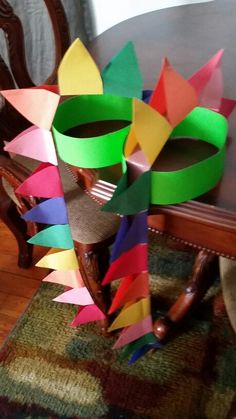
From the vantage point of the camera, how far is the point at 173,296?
1.42 metres

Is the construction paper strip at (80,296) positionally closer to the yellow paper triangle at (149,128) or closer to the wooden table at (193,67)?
the wooden table at (193,67)

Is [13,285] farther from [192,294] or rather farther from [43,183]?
[43,183]

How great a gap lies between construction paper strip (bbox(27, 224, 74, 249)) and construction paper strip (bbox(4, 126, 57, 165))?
0.63 feet

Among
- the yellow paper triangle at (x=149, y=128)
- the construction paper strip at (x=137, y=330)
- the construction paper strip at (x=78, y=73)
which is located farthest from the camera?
the construction paper strip at (x=137, y=330)

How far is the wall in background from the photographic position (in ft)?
5.49

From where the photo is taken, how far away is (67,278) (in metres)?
1.11

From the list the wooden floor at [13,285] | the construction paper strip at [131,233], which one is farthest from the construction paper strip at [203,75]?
the wooden floor at [13,285]

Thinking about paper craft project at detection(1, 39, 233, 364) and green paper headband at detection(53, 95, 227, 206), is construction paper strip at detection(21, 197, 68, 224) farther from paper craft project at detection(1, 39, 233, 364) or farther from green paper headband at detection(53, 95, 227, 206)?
green paper headband at detection(53, 95, 227, 206)

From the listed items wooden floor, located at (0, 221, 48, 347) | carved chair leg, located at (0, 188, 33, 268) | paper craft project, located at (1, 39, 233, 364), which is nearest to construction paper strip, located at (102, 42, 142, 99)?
paper craft project, located at (1, 39, 233, 364)

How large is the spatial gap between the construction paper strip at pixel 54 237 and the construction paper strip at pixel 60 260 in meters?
0.06

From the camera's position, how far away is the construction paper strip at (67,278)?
1.09 metres

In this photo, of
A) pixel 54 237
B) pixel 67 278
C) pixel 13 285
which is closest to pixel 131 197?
pixel 54 237

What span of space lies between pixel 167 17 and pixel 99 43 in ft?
0.83

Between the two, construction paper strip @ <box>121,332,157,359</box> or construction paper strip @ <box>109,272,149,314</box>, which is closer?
construction paper strip @ <box>109,272,149,314</box>
